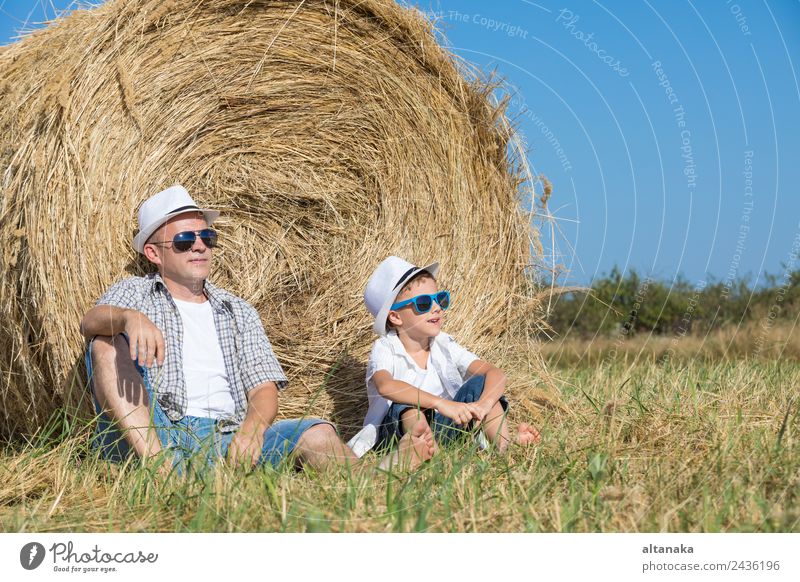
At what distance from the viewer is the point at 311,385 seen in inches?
179

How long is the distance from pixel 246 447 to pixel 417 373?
101 cm

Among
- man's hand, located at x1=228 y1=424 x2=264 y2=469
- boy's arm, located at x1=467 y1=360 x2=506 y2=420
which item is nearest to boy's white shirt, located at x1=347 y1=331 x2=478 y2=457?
Answer: boy's arm, located at x1=467 y1=360 x2=506 y2=420

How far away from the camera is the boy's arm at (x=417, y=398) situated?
11.7 ft

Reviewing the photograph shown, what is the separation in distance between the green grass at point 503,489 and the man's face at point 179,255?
0.85 m

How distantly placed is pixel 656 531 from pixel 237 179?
3.03m

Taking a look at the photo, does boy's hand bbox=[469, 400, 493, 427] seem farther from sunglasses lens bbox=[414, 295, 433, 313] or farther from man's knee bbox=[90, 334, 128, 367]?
man's knee bbox=[90, 334, 128, 367]

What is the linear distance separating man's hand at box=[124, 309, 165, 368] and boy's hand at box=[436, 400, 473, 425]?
1.16 metres

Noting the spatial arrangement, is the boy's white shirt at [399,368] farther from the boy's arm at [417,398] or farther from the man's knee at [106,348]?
the man's knee at [106,348]

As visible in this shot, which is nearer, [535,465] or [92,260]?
[535,465]

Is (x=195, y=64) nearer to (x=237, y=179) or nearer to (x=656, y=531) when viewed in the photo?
(x=237, y=179)
